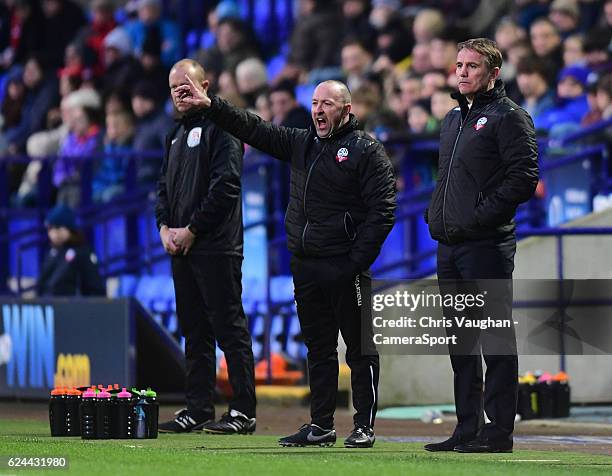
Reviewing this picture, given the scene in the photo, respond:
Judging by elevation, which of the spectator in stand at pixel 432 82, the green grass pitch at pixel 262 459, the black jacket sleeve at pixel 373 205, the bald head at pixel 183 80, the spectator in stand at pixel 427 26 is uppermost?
the spectator in stand at pixel 427 26

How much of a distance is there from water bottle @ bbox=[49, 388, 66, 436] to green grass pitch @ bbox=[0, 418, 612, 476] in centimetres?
9

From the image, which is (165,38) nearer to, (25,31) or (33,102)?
(33,102)

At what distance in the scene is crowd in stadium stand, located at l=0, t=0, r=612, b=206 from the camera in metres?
15.5

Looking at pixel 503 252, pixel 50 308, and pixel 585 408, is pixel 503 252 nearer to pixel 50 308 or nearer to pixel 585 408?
pixel 585 408

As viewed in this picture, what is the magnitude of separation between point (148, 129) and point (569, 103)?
569 cm

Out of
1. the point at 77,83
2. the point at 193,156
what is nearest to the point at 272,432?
the point at 193,156

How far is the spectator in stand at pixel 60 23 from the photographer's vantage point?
2419 cm

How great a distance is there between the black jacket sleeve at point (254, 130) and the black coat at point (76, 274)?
17.7 ft

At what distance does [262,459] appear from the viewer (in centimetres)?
856

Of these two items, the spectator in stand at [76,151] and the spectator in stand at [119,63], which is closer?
the spectator in stand at [76,151]

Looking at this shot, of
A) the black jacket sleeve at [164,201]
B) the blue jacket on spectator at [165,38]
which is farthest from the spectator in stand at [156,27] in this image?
the black jacket sleeve at [164,201]

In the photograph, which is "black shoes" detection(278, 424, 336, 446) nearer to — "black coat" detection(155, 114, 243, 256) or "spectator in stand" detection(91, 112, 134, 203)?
"black coat" detection(155, 114, 243, 256)

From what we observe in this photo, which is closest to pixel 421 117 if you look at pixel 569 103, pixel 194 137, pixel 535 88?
pixel 535 88

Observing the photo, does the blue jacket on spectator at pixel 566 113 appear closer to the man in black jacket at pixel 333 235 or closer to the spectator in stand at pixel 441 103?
the spectator in stand at pixel 441 103
